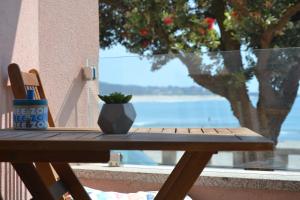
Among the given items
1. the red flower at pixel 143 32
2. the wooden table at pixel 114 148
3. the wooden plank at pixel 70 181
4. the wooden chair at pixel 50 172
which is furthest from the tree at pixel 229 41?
the wooden table at pixel 114 148

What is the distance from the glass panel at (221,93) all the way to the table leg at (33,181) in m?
1.79

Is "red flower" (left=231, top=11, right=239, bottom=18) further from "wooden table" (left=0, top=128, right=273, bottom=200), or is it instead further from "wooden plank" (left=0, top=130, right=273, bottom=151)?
"wooden plank" (left=0, top=130, right=273, bottom=151)

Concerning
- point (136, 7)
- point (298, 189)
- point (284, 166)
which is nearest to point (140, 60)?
point (284, 166)

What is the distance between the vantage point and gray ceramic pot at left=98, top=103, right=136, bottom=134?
170 centimetres

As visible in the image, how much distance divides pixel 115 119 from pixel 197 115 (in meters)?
2.23

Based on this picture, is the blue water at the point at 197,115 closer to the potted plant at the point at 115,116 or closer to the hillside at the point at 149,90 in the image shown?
the hillside at the point at 149,90

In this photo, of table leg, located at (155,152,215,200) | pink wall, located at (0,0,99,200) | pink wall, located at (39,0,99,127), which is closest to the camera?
table leg, located at (155,152,215,200)

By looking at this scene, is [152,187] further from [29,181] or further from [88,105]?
[29,181]

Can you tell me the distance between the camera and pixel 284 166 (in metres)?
3.25

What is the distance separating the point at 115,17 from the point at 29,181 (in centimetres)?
652

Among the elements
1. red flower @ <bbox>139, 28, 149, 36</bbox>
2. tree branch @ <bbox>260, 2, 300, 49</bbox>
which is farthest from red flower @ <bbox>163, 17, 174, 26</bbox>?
tree branch @ <bbox>260, 2, 300, 49</bbox>

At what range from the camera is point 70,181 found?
7.33 feet

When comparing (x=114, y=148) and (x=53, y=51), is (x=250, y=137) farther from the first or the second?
(x=53, y=51)

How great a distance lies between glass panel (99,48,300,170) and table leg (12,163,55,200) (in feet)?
5.86
